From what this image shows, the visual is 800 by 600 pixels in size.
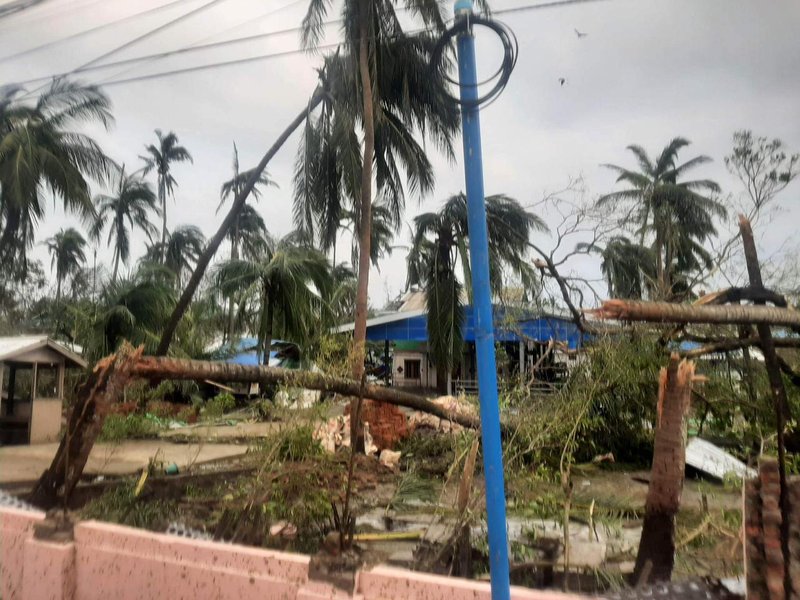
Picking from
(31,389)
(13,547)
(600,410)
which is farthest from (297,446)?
(31,389)

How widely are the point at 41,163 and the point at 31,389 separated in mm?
6472

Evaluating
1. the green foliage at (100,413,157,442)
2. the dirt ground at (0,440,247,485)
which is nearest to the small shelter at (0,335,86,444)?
the dirt ground at (0,440,247,485)

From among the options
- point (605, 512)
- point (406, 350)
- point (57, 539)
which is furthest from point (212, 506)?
point (406, 350)

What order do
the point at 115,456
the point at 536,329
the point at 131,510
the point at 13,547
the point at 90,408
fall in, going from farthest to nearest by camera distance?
the point at 115,456
the point at 536,329
the point at 131,510
the point at 90,408
the point at 13,547

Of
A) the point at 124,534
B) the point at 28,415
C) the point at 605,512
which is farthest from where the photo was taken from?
the point at 28,415

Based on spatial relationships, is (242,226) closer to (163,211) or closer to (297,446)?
(163,211)

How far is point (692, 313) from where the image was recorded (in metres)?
2.98

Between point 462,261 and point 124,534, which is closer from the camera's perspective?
point 124,534

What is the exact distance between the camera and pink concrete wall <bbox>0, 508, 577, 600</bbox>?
3.55 meters

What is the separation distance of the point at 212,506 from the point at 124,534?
2.19 meters

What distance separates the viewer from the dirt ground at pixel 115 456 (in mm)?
9897

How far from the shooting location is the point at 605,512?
5645 mm

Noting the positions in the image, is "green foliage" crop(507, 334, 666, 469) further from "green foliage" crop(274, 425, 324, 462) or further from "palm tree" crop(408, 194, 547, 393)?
"palm tree" crop(408, 194, 547, 393)

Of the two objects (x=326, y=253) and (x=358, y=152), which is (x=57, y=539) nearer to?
(x=358, y=152)
